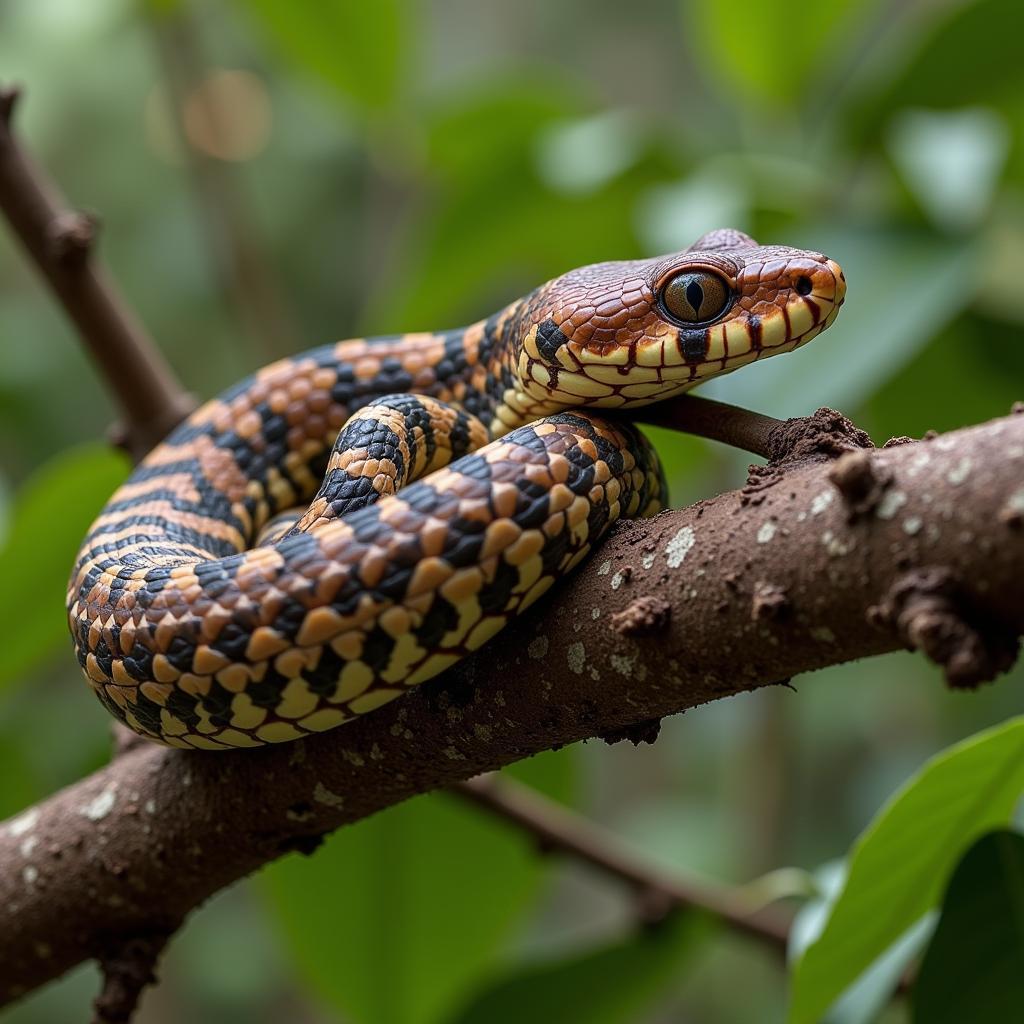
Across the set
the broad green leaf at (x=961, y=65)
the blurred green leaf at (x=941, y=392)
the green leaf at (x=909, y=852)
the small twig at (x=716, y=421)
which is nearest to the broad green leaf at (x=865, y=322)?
the blurred green leaf at (x=941, y=392)

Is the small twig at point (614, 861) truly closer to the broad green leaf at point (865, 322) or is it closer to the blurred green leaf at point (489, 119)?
the broad green leaf at point (865, 322)

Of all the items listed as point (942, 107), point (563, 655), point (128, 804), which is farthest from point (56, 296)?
point (942, 107)

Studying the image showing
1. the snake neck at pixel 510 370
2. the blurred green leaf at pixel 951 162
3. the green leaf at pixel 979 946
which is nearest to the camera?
the green leaf at pixel 979 946

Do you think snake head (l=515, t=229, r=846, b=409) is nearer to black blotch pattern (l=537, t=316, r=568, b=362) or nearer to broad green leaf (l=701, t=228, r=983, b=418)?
black blotch pattern (l=537, t=316, r=568, b=362)

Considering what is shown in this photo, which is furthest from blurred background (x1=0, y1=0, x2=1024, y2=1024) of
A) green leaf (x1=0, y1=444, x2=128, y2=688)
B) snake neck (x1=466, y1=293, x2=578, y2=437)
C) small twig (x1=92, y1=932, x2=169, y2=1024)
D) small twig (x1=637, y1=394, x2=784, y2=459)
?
small twig (x1=92, y1=932, x2=169, y2=1024)

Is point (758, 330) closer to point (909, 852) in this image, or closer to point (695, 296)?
point (695, 296)

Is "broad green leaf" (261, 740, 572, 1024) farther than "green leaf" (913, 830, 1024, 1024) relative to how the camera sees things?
Yes
